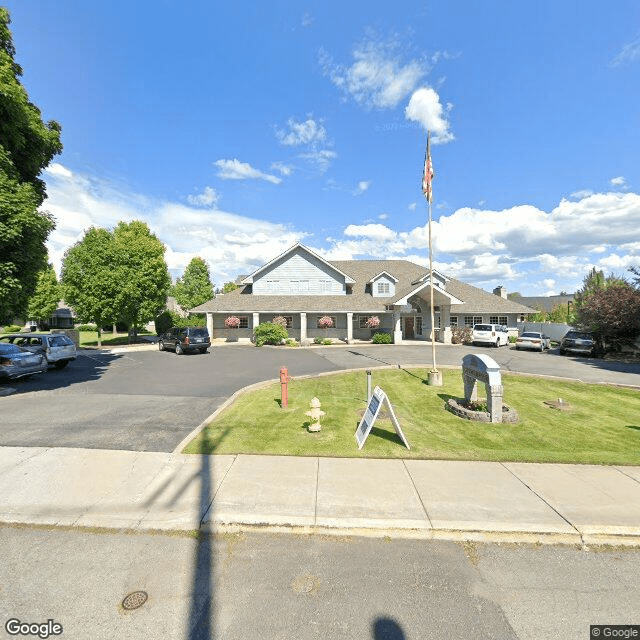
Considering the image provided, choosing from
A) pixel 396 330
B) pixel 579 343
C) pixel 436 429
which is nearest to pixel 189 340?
pixel 396 330

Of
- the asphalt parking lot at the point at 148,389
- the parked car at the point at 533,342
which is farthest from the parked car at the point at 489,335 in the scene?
the asphalt parking lot at the point at 148,389

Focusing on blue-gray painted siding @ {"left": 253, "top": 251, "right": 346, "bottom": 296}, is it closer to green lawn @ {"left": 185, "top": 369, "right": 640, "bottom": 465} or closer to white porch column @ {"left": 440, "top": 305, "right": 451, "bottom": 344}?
white porch column @ {"left": 440, "top": 305, "right": 451, "bottom": 344}

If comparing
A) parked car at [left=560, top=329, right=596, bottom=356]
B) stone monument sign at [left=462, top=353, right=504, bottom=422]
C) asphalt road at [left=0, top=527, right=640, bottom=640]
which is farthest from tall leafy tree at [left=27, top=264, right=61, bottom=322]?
parked car at [left=560, top=329, right=596, bottom=356]

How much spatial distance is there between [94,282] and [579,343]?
37.9 metres

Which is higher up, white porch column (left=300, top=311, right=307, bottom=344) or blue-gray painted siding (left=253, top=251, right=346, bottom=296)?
blue-gray painted siding (left=253, top=251, right=346, bottom=296)

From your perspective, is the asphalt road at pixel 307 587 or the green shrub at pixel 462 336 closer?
the asphalt road at pixel 307 587

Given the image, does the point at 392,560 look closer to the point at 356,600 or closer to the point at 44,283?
the point at 356,600

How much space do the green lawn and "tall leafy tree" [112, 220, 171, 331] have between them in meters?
24.7

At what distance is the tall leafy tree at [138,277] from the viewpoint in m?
29.4

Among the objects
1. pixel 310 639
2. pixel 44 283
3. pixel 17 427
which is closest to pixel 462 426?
pixel 310 639

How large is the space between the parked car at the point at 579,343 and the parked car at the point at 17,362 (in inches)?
1153

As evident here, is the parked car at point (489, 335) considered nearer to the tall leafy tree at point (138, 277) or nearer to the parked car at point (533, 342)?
the parked car at point (533, 342)

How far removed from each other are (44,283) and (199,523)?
52.5 m

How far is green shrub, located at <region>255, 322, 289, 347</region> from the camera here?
87.3 feet
